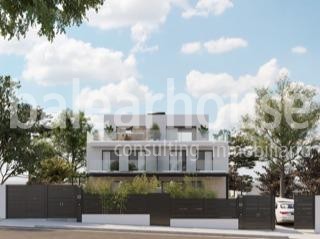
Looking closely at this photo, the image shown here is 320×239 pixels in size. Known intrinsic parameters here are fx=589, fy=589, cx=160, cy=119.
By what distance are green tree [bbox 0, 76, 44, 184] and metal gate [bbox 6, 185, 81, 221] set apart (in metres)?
13.0

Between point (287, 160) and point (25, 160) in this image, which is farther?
point (287, 160)

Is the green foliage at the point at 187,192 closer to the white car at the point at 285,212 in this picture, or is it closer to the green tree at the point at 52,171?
the white car at the point at 285,212

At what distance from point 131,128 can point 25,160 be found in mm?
10326

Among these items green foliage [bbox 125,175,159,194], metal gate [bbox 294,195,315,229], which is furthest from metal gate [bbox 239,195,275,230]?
green foliage [bbox 125,175,159,194]

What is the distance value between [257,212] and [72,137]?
32.0 meters

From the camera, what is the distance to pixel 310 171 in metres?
41.0

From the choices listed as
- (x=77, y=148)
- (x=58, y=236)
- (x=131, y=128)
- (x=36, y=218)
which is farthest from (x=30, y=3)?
(x=77, y=148)

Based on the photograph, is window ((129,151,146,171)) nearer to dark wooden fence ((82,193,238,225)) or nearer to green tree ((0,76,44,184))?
green tree ((0,76,44,184))

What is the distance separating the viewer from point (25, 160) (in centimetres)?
4044

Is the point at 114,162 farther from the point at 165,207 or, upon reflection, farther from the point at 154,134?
the point at 165,207

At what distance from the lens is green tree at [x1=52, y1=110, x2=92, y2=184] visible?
5466 centimetres

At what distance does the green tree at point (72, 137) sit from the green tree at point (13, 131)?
12.7m

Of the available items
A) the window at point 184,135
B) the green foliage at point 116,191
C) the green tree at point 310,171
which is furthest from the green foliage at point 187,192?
the window at point 184,135

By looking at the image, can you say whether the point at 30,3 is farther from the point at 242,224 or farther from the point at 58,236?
the point at 242,224
